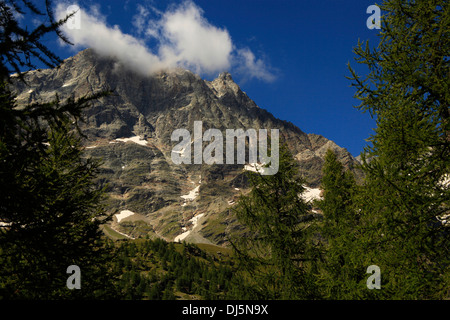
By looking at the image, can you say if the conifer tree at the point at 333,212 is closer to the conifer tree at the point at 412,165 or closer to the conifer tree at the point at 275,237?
the conifer tree at the point at 275,237

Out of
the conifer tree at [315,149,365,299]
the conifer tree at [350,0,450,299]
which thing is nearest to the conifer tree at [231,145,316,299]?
the conifer tree at [315,149,365,299]

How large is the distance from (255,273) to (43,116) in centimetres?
871

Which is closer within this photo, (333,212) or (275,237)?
(275,237)

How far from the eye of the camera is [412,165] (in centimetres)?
610

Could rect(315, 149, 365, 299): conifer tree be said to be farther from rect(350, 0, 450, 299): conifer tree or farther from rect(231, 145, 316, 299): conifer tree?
rect(350, 0, 450, 299): conifer tree

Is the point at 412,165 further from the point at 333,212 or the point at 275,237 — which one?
the point at 333,212

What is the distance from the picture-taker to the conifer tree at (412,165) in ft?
18.7

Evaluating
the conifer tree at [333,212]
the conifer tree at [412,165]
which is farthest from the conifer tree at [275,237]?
the conifer tree at [412,165]

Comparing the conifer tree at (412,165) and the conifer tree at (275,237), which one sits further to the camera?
the conifer tree at (275,237)

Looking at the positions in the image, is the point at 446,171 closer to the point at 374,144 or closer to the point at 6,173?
the point at 374,144

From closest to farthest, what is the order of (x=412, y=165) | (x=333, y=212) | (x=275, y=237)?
(x=412, y=165)
(x=275, y=237)
(x=333, y=212)

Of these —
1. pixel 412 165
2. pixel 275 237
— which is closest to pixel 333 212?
pixel 275 237
